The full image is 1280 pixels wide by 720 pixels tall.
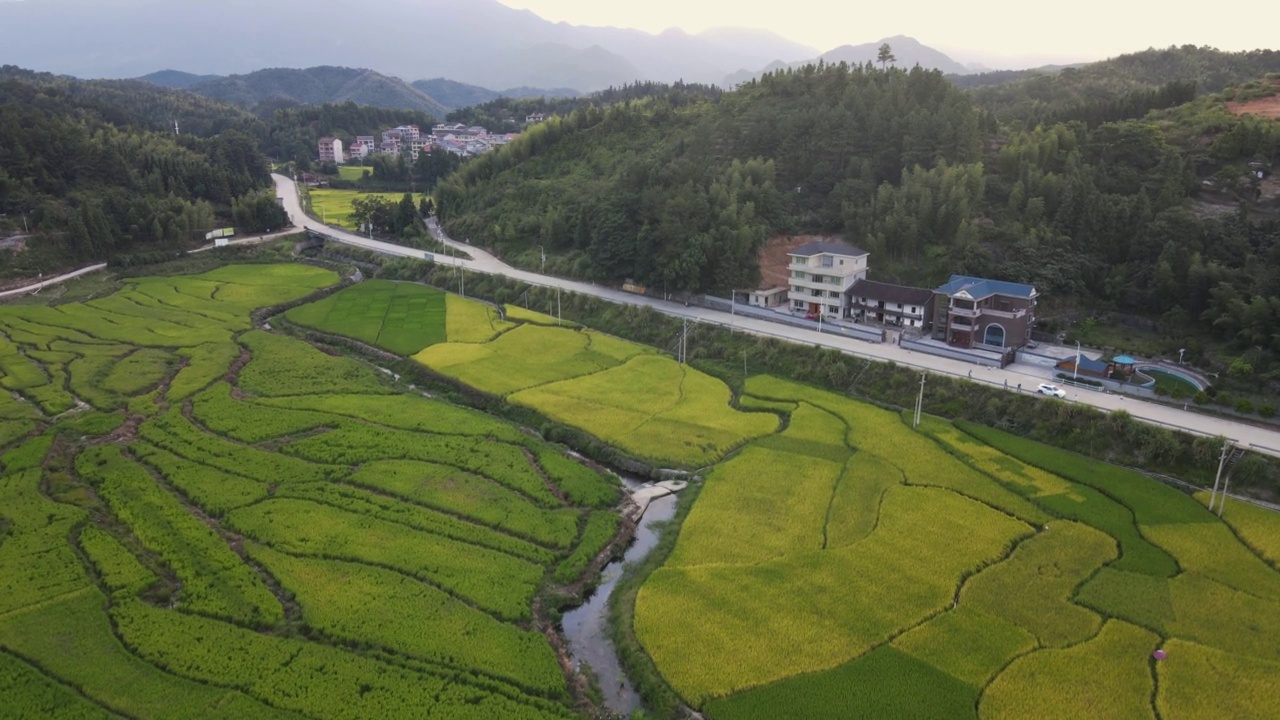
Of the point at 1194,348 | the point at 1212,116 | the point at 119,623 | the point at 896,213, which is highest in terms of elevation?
the point at 1212,116

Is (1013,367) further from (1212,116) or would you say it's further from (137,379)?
(137,379)

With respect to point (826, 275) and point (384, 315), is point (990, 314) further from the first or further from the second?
point (384, 315)

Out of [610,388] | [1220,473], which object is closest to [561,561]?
[610,388]

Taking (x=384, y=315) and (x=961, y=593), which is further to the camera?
(x=384, y=315)

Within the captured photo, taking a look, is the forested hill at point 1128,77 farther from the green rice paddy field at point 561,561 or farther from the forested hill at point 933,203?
the green rice paddy field at point 561,561

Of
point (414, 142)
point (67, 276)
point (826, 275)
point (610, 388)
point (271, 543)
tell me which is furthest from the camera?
point (414, 142)

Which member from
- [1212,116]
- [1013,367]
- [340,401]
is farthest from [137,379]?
[1212,116]
